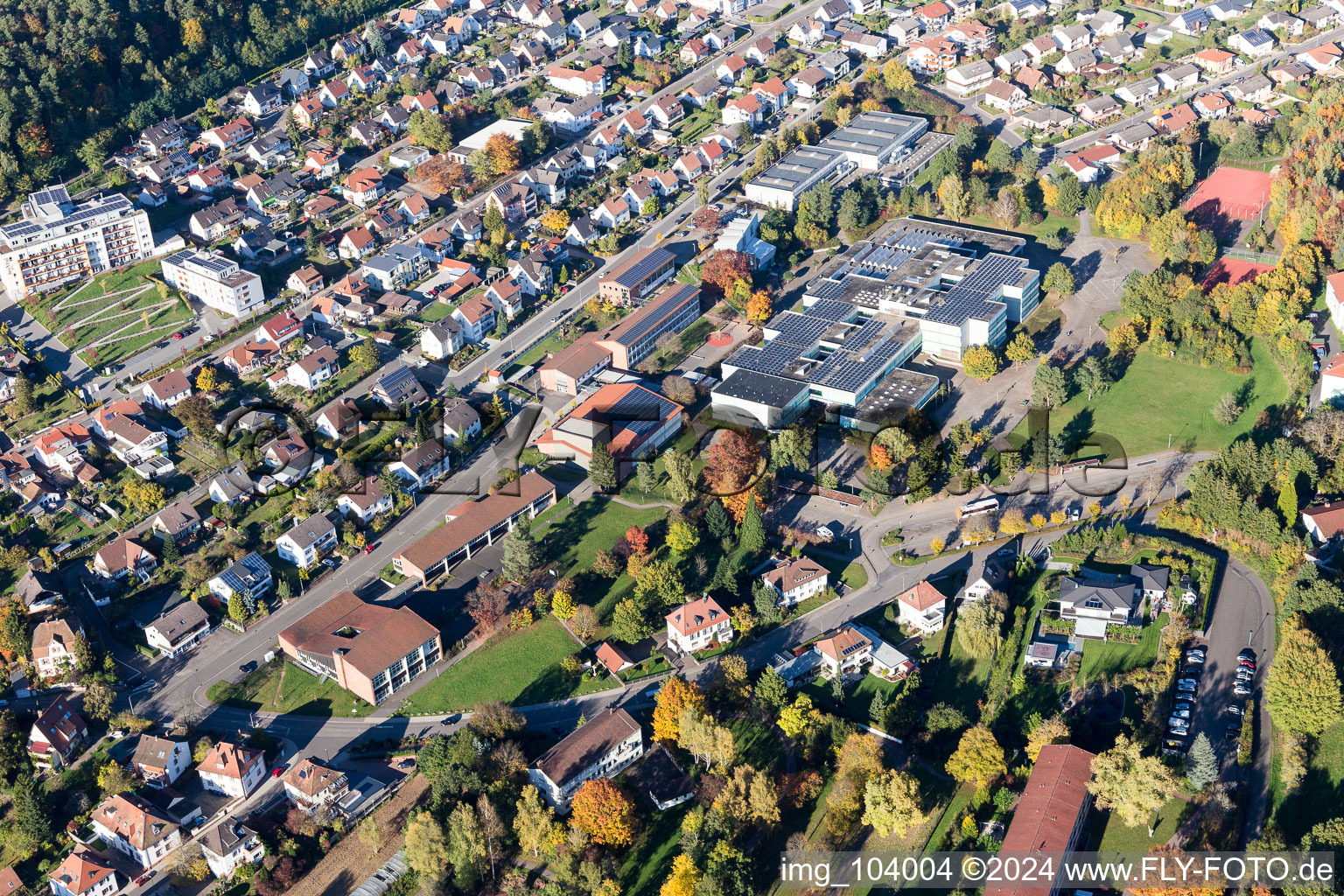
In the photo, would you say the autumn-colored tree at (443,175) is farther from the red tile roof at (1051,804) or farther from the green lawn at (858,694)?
the red tile roof at (1051,804)

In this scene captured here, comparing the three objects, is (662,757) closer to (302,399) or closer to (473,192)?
(302,399)

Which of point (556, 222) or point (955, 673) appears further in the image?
point (556, 222)

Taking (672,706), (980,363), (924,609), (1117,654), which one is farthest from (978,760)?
(980,363)

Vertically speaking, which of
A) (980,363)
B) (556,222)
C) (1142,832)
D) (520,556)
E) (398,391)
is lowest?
(1142,832)

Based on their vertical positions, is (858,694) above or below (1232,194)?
above

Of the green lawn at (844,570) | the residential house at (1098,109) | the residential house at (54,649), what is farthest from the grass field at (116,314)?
the residential house at (1098,109)

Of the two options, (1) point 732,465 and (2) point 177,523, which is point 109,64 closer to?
(2) point 177,523

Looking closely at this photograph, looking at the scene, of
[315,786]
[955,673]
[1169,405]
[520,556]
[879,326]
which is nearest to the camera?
[315,786]

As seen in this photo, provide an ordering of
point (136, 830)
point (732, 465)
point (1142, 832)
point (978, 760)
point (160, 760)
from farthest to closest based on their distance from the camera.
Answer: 1. point (732, 465)
2. point (160, 760)
3. point (136, 830)
4. point (978, 760)
5. point (1142, 832)
